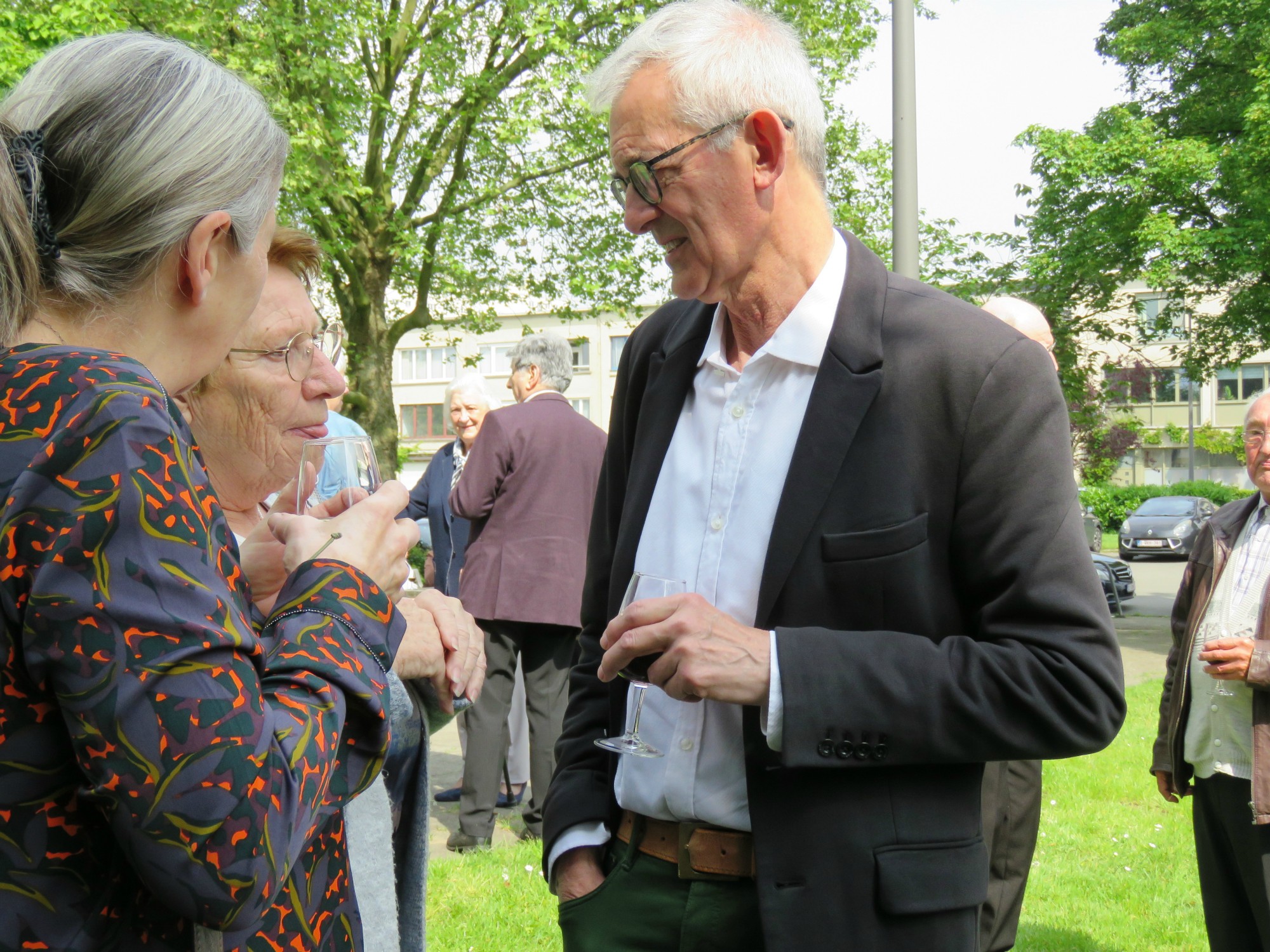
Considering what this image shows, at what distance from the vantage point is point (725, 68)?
89.6 inches

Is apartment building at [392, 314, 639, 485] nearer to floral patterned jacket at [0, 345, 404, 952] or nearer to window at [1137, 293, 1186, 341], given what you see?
window at [1137, 293, 1186, 341]

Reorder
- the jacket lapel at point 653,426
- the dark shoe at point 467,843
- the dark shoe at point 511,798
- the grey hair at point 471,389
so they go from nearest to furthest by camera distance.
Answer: the jacket lapel at point 653,426 < the dark shoe at point 467,843 < the dark shoe at point 511,798 < the grey hair at point 471,389

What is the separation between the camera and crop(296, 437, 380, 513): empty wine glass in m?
1.85

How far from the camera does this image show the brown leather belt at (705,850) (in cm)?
205

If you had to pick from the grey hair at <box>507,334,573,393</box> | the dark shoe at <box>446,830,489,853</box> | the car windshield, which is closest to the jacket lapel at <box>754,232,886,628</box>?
the dark shoe at <box>446,830,489,853</box>

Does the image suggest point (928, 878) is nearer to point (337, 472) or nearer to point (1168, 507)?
point (337, 472)

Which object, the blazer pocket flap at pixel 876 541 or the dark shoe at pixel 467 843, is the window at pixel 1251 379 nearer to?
the dark shoe at pixel 467 843

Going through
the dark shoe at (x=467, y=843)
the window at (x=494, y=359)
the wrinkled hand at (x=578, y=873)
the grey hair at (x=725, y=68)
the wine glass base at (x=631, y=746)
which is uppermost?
the grey hair at (x=725, y=68)

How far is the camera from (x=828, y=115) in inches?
808

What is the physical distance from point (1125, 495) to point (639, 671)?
44.2m

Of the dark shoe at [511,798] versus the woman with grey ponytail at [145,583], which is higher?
the woman with grey ponytail at [145,583]

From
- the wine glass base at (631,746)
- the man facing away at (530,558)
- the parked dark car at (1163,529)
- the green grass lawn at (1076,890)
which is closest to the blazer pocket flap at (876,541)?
the wine glass base at (631,746)

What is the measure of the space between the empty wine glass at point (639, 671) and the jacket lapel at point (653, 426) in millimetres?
226

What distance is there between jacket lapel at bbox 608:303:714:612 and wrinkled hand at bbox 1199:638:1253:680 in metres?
2.98
